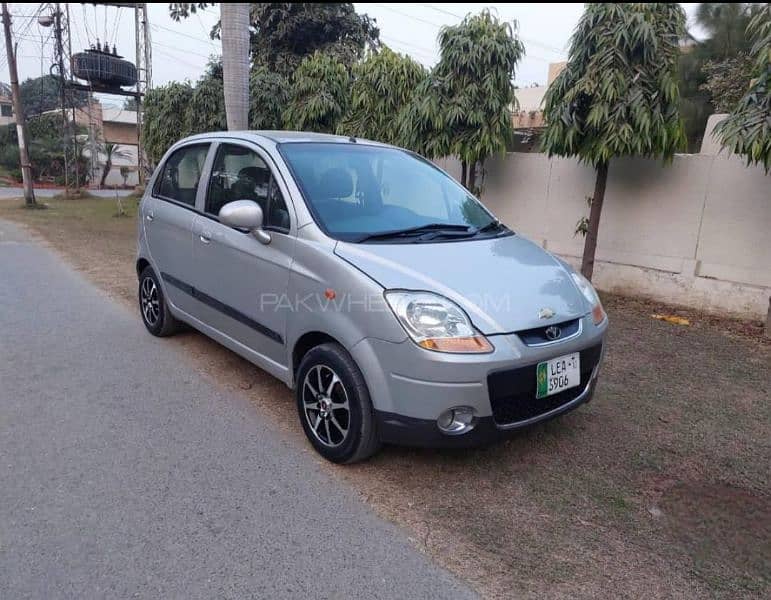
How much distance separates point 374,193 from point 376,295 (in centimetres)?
108

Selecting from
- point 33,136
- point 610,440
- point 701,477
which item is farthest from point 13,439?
point 33,136

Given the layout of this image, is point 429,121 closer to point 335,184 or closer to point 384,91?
point 384,91

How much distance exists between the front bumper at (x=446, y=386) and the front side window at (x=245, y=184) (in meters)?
1.08

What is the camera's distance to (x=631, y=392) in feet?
13.5

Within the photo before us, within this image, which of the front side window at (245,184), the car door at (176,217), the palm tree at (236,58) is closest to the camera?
the front side window at (245,184)

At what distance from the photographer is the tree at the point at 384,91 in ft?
27.4

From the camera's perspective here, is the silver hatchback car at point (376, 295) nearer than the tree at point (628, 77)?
Yes

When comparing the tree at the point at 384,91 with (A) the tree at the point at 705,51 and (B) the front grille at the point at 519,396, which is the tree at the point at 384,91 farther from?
(A) the tree at the point at 705,51

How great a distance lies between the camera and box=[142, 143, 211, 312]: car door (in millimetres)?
4133

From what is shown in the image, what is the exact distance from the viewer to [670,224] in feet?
21.1

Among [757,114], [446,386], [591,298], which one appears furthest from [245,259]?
[757,114]

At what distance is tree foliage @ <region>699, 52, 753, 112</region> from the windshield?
27.3 ft

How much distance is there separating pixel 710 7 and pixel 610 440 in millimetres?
12892

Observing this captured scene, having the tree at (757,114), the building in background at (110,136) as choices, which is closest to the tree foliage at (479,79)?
the tree at (757,114)
